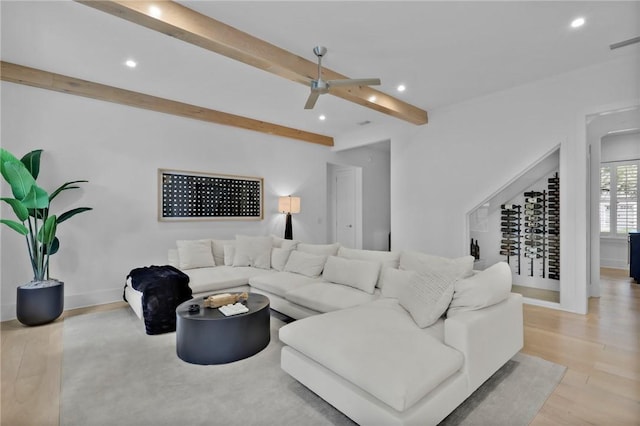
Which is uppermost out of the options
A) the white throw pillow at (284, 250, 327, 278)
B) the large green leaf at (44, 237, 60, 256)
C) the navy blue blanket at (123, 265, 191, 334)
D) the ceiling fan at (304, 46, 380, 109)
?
the ceiling fan at (304, 46, 380, 109)

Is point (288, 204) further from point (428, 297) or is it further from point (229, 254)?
point (428, 297)

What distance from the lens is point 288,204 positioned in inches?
229

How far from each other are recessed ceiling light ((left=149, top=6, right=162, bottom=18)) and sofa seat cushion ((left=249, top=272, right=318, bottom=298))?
106 inches

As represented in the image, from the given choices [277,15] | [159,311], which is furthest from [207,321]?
[277,15]

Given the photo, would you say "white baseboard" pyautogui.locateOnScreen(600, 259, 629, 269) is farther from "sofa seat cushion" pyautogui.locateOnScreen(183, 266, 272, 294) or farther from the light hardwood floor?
"sofa seat cushion" pyautogui.locateOnScreen(183, 266, 272, 294)

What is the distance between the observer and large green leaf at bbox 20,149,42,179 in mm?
3475

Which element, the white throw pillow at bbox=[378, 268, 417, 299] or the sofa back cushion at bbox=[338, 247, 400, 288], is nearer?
the white throw pillow at bbox=[378, 268, 417, 299]

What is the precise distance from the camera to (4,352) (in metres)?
2.73

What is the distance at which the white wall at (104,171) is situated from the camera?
3689mm

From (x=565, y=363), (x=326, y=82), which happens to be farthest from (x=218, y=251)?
(x=565, y=363)

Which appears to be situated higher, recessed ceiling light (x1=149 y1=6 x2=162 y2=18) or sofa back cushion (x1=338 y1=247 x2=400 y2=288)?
recessed ceiling light (x1=149 y1=6 x2=162 y2=18)

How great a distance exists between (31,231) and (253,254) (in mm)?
2490

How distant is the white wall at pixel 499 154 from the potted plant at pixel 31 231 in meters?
4.78

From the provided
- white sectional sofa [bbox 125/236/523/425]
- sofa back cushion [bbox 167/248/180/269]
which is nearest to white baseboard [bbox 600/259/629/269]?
white sectional sofa [bbox 125/236/523/425]
